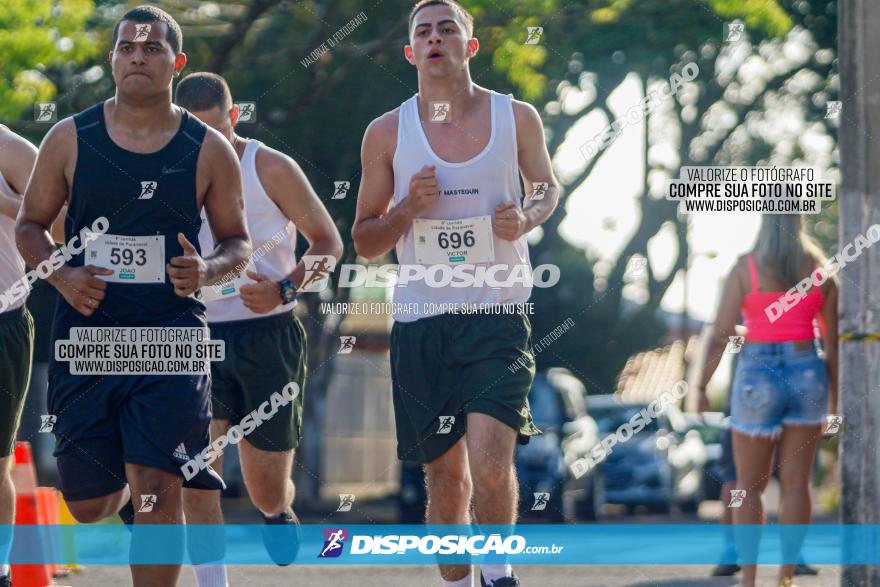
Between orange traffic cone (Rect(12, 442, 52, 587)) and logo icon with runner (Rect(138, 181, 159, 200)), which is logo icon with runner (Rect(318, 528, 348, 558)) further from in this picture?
logo icon with runner (Rect(138, 181, 159, 200))

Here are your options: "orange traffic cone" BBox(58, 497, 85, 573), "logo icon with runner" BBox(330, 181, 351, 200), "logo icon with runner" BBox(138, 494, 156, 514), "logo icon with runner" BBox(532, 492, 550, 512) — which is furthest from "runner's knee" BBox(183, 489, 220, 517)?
"logo icon with runner" BBox(330, 181, 351, 200)

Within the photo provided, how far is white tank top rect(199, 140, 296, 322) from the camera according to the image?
7551 millimetres

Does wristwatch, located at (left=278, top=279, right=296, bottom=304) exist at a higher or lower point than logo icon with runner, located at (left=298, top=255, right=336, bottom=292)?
lower

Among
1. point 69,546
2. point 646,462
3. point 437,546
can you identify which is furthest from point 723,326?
point 646,462

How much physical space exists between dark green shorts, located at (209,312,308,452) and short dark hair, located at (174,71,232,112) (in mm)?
961

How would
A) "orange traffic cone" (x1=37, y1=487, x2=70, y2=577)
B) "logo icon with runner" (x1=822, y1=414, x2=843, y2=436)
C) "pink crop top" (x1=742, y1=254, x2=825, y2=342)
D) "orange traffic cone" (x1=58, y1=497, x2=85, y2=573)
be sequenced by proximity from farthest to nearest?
"orange traffic cone" (x1=58, y1=497, x2=85, y2=573) < "orange traffic cone" (x1=37, y1=487, x2=70, y2=577) < "logo icon with runner" (x1=822, y1=414, x2=843, y2=436) < "pink crop top" (x1=742, y1=254, x2=825, y2=342)

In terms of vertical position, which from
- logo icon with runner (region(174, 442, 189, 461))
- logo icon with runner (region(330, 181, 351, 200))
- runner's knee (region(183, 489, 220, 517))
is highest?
logo icon with runner (region(330, 181, 351, 200))

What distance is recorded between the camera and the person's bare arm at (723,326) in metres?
7.86

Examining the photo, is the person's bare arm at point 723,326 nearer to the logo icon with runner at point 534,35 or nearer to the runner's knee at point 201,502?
the runner's knee at point 201,502

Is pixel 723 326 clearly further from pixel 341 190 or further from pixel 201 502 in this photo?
pixel 341 190

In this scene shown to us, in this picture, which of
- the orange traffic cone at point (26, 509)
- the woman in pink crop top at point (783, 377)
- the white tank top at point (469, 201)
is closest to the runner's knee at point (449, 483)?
the white tank top at point (469, 201)

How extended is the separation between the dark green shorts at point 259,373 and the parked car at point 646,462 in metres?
12.2

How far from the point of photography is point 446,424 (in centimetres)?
674

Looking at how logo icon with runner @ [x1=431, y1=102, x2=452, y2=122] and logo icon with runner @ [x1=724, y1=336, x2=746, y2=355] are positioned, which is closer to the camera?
logo icon with runner @ [x1=431, y1=102, x2=452, y2=122]
